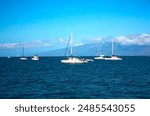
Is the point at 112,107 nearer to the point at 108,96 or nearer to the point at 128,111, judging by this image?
the point at 128,111

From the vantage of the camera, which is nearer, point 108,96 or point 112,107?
point 112,107

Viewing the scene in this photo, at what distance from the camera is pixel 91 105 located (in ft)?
32.8

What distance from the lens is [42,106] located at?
32.6 feet

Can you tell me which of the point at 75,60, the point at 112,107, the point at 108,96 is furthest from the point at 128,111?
the point at 75,60

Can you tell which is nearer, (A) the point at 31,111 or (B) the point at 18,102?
(A) the point at 31,111

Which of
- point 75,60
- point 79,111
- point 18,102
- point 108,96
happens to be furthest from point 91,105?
point 75,60

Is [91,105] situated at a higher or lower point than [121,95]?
higher

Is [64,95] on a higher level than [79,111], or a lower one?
lower

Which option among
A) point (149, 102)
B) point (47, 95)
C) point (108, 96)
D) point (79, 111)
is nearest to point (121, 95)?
point (108, 96)

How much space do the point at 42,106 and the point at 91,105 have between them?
6.13 ft

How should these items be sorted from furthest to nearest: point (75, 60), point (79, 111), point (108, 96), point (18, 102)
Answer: point (75, 60) < point (108, 96) < point (18, 102) < point (79, 111)

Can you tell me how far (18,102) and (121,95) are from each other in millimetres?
19715

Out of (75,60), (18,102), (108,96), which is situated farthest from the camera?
(75,60)

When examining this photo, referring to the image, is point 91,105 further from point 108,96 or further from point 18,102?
point 108,96
